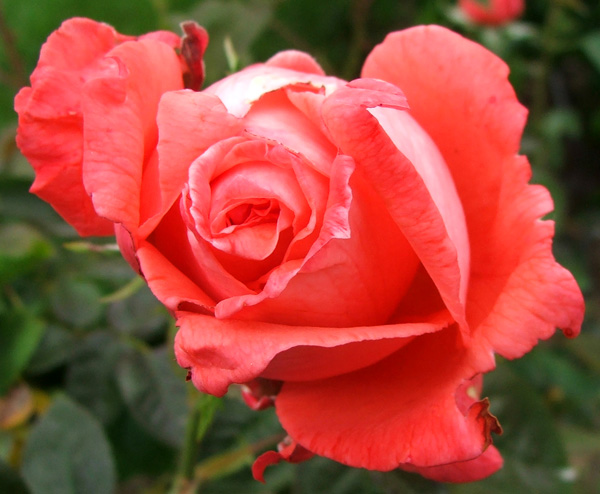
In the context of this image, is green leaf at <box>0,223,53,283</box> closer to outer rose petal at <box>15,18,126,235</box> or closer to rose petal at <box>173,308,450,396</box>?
outer rose petal at <box>15,18,126,235</box>

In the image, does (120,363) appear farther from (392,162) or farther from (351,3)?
(351,3)

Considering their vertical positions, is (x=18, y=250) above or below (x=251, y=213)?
below

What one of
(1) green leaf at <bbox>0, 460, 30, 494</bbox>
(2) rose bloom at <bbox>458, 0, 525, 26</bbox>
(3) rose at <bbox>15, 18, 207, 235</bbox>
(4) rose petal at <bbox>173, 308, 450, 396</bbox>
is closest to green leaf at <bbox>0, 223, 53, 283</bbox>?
(1) green leaf at <bbox>0, 460, 30, 494</bbox>

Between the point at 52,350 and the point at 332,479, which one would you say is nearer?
the point at 332,479

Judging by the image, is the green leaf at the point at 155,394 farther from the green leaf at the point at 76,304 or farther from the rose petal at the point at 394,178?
the rose petal at the point at 394,178

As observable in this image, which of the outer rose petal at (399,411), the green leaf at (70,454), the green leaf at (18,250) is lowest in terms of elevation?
the green leaf at (70,454)

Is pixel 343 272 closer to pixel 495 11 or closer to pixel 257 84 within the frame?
pixel 257 84

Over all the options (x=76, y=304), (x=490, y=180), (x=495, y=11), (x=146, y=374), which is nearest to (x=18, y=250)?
(x=76, y=304)

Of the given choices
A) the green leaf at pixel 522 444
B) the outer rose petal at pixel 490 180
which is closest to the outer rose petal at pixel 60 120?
the outer rose petal at pixel 490 180
